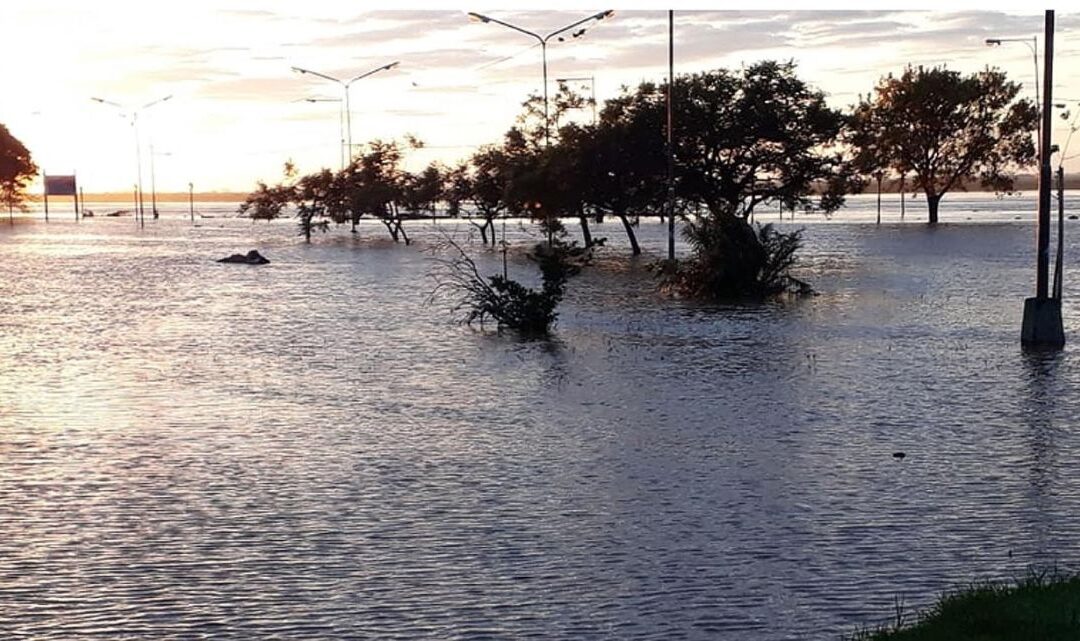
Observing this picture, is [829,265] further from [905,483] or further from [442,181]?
[442,181]

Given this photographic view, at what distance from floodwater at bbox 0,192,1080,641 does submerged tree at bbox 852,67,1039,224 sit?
59097mm

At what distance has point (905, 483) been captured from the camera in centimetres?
920

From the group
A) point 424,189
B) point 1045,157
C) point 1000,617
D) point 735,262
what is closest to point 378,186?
point 424,189

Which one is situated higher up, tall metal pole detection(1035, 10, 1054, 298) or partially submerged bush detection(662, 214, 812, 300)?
tall metal pole detection(1035, 10, 1054, 298)

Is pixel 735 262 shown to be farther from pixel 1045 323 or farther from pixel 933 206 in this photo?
pixel 933 206

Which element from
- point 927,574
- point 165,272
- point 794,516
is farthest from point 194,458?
point 165,272

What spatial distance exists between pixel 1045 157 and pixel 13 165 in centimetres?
12105

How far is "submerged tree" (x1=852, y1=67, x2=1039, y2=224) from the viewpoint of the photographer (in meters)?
77.2

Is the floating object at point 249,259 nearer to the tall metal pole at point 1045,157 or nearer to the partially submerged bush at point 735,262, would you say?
the partially submerged bush at point 735,262

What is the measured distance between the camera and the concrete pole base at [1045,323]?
56.8ft

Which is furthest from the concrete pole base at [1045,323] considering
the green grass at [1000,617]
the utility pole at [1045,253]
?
the green grass at [1000,617]

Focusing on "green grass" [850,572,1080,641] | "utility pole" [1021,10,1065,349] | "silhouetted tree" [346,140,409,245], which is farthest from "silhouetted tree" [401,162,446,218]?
"green grass" [850,572,1080,641]

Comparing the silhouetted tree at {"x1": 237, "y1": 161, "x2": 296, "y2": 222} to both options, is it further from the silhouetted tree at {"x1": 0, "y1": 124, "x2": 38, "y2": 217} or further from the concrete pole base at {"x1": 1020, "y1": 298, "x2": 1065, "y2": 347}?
the concrete pole base at {"x1": 1020, "y1": 298, "x2": 1065, "y2": 347}

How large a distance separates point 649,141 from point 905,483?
38762 mm
